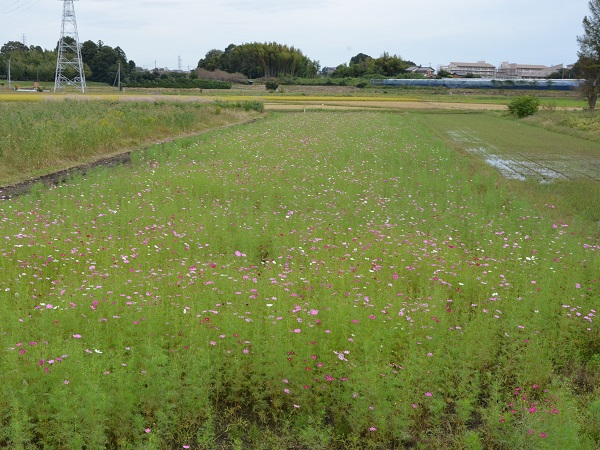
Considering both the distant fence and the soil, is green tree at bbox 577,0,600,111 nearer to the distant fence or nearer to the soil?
the distant fence

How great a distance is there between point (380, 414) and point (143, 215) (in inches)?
246

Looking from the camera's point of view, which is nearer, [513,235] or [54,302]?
[54,302]

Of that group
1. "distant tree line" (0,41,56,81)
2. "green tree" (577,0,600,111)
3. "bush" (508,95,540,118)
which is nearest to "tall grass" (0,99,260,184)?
"bush" (508,95,540,118)

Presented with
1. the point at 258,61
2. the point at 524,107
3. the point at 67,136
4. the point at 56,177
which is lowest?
the point at 56,177

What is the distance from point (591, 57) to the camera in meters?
55.7

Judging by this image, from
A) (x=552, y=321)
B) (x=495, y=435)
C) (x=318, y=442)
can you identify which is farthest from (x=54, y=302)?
(x=552, y=321)

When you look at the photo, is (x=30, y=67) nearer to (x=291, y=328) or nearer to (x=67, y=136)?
(x=67, y=136)

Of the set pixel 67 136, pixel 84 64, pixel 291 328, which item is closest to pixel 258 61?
pixel 84 64

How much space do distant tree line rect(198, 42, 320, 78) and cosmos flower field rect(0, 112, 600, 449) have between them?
108 m

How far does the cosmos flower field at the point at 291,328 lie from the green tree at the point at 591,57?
51541 mm

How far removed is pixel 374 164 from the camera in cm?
1655

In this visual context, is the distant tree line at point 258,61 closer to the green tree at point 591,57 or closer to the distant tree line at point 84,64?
the distant tree line at point 84,64

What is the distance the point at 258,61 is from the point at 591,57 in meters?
74.0

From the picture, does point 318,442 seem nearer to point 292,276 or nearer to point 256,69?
point 292,276
